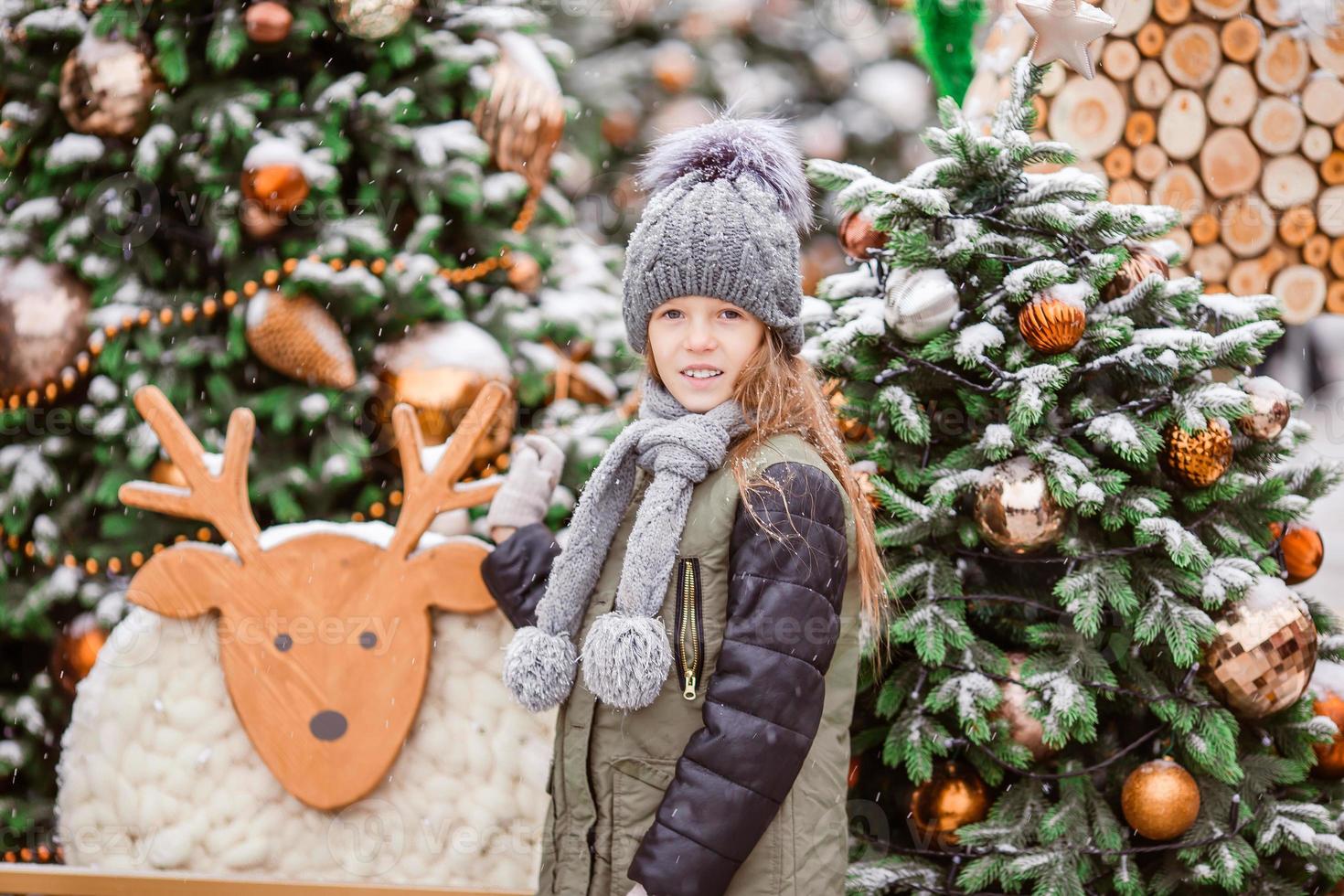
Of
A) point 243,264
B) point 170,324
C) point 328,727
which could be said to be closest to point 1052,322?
point 328,727

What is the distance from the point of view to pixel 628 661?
54.2 inches

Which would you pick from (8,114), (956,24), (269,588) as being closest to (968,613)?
(269,588)

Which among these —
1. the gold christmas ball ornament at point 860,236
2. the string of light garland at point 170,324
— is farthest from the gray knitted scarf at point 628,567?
the string of light garland at point 170,324

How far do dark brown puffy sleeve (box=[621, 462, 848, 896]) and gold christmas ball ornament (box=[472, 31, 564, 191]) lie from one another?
59.7 inches

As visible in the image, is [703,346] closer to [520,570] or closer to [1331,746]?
[520,570]

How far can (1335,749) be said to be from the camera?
1957 millimetres

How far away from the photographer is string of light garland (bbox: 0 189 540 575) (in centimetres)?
246

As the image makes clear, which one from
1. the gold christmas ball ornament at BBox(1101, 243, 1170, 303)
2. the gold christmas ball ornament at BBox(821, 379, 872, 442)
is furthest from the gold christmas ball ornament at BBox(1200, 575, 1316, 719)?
the gold christmas ball ornament at BBox(821, 379, 872, 442)

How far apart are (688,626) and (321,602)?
94 centimetres

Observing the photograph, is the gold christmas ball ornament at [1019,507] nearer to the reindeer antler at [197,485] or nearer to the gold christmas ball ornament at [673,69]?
the reindeer antler at [197,485]

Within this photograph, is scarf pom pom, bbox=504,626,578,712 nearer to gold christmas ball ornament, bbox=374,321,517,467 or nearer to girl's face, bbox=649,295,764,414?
girl's face, bbox=649,295,764,414

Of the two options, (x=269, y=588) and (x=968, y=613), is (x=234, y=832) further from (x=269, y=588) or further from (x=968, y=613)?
(x=968, y=613)

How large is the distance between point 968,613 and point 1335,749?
0.73 metres

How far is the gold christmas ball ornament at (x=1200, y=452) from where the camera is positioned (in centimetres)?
178
